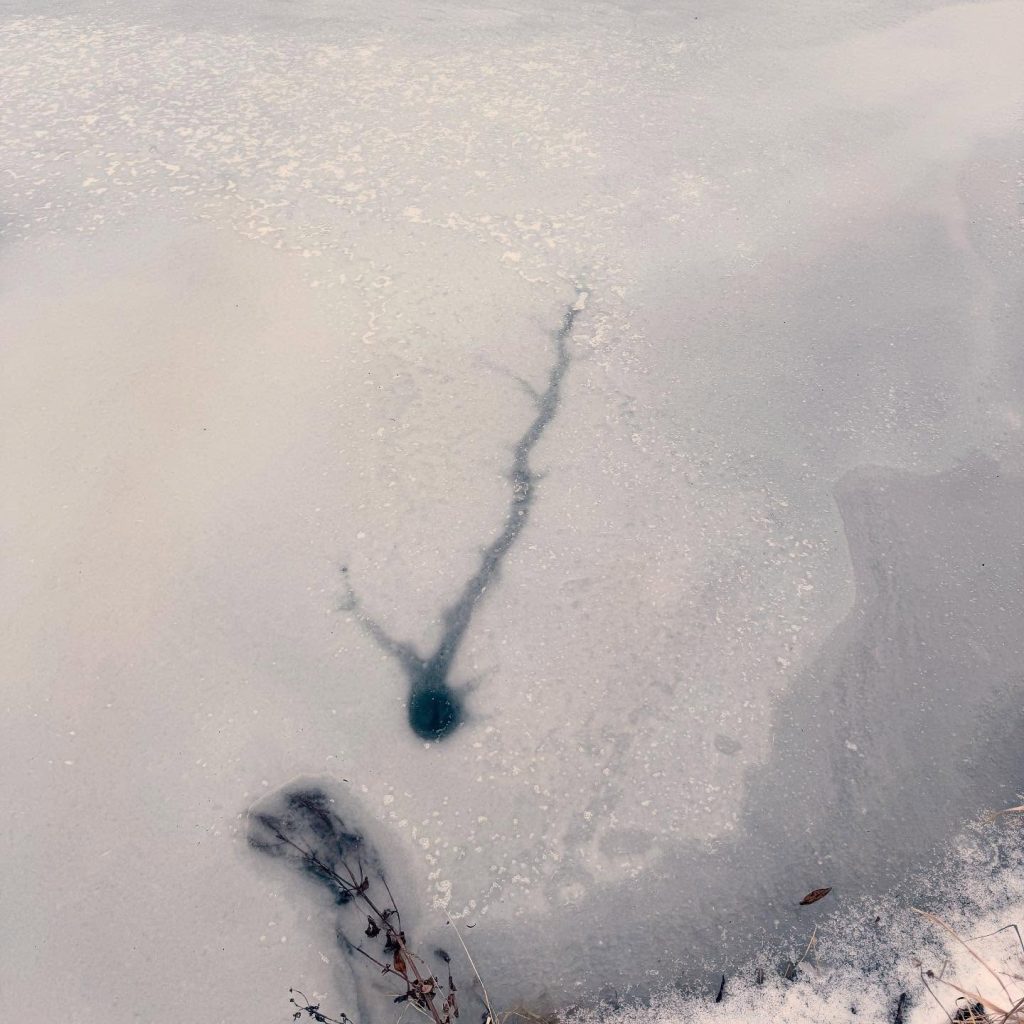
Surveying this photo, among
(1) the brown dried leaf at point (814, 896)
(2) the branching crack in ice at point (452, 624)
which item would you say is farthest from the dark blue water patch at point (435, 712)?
(1) the brown dried leaf at point (814, 896)

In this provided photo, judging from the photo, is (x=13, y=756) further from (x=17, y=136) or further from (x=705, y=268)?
(x=17, y=136)

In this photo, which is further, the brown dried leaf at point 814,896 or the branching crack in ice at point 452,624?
the branching crack in ice at point 452,624

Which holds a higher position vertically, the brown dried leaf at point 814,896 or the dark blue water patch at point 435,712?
the dark blue water patch at point 435,712

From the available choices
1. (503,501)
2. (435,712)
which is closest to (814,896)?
(435,712)

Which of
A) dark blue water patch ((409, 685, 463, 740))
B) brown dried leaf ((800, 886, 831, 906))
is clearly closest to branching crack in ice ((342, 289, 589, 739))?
dark blue water patch ((409, 685, 463, 740))

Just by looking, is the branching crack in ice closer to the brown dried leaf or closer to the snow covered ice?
the snow covered ice

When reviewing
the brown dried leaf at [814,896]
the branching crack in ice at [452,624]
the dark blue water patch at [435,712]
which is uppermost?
the branching crack in ice at [452,624]

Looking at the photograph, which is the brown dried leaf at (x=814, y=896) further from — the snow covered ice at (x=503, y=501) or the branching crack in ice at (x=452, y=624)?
the branching crack in ice at (x=452, y=624)

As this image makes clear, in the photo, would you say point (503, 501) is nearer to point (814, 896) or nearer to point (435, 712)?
point (435, 712)
